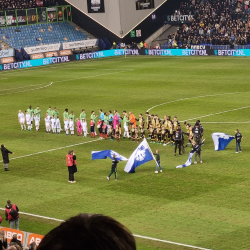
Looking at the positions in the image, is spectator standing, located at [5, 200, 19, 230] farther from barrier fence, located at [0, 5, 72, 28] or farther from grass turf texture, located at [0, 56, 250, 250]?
barrier fence, located at [0, 5, 72, 28]

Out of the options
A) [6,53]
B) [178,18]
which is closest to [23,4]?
[6,53]

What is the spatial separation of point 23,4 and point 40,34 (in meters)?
6.07

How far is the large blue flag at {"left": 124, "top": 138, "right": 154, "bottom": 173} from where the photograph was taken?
955 inches

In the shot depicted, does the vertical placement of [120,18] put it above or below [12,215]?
above

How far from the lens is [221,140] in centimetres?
2762

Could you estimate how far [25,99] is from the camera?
157ft

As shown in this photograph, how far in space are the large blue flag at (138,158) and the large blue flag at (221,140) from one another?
4.34 metres

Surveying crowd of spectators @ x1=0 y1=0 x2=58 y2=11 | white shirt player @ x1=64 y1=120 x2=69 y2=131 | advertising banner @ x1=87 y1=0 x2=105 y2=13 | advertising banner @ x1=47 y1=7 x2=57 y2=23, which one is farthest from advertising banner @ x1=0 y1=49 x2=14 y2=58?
white shirt player @ x1=64 y1=120 x2=69 y2=131

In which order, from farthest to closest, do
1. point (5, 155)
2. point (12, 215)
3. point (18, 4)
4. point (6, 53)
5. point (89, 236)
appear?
point (18, 4) < point (6, 53) < point (5, 155) < point (12, 215) < point (89, 236)

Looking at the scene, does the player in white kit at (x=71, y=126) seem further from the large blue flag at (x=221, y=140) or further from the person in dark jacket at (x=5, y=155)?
the large blue flag at (x=221, y=140)

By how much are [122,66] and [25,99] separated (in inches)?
797

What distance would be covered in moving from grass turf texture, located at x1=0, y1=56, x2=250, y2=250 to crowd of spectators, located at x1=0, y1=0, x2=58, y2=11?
105ft

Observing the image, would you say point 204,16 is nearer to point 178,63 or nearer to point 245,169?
point 178,63

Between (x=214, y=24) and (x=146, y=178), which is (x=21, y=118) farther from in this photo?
(x=214, y=24)
